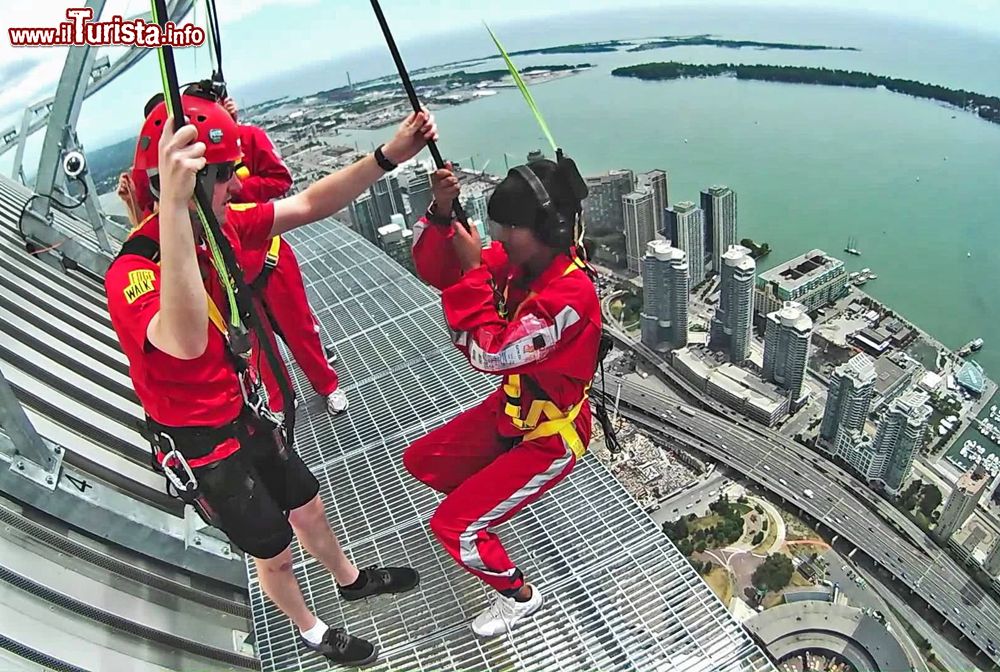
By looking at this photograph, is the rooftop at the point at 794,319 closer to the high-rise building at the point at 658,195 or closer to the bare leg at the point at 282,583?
Result: the high-rise building at the point at 658,195

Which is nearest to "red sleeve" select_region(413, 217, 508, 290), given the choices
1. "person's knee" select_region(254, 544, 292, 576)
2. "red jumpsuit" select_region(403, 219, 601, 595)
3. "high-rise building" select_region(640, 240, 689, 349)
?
"red jumpsuit" select_region(403, 219, 601, 595)

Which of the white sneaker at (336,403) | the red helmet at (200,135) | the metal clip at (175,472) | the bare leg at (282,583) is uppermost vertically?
the red helmet at (200,135)

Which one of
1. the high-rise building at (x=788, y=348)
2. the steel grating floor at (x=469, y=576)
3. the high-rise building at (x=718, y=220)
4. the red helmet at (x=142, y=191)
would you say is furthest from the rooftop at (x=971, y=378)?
the red helmet at (x=142, y=191)

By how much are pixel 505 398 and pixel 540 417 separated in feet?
0.54

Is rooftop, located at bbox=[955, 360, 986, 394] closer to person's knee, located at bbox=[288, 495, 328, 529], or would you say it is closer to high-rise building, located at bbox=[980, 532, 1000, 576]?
high-rise building, located at bbox=[980, 532, 1000, 576]

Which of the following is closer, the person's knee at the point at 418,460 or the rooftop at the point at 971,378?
the person's knee at the point at 418,460

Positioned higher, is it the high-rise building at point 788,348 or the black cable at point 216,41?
the black cable at point 216,41

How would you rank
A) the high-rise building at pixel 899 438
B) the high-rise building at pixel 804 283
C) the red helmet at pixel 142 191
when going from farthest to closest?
the high-rise building at pixel 804 283 → the high-rise building at pixel 899 438 → the red helmet at pixel 142 191

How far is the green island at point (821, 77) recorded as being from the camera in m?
27.7

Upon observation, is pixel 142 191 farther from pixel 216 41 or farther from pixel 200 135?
pixel 216 41

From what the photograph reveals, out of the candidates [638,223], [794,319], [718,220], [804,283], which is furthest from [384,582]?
[718,220]

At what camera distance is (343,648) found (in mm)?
2379

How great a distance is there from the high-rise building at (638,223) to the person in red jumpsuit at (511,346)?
1868 centimetres

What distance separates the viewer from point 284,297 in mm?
3186
